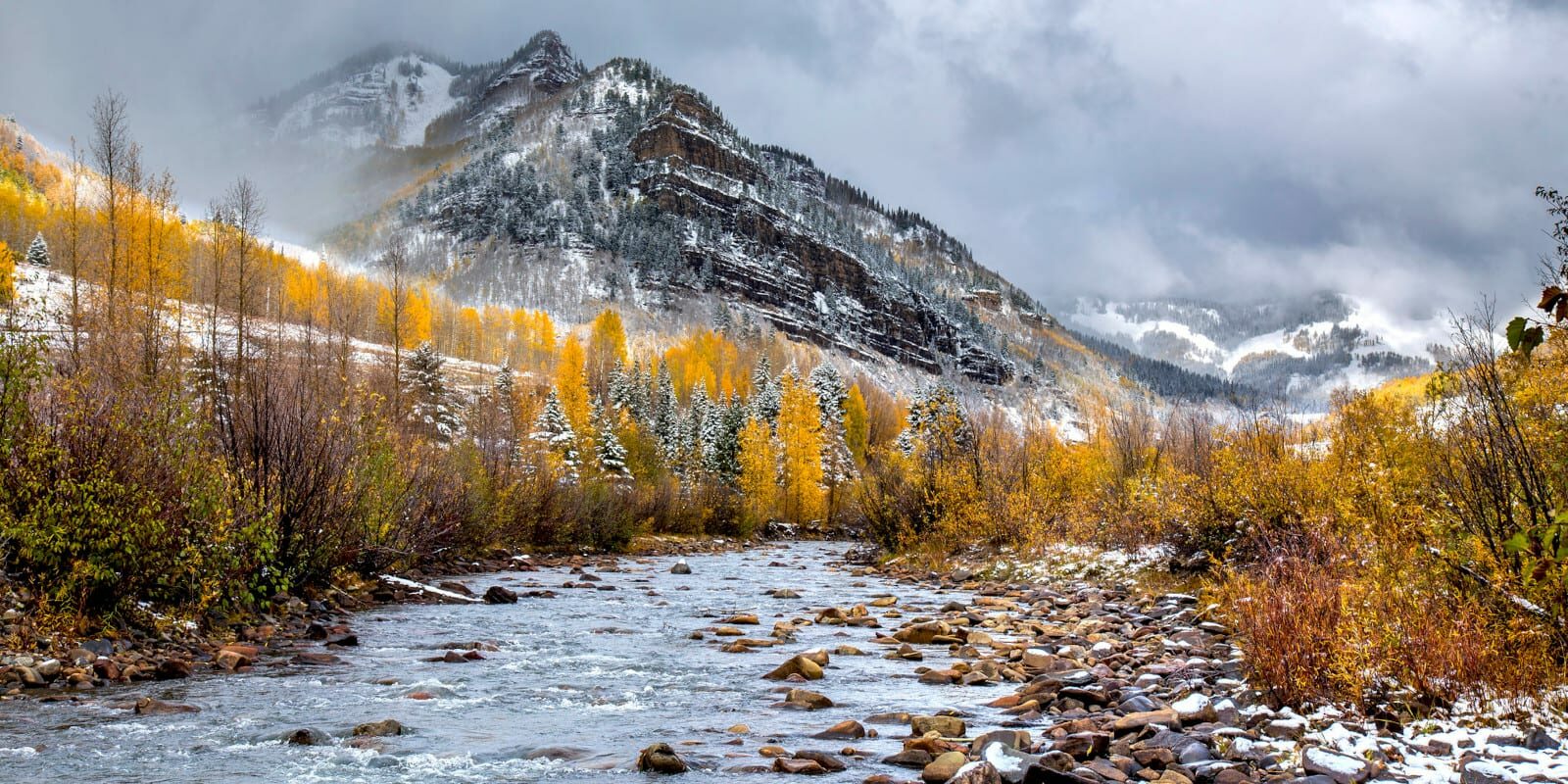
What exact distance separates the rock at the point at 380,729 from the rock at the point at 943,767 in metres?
A: 5.31

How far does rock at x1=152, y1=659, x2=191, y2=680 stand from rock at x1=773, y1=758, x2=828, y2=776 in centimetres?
793

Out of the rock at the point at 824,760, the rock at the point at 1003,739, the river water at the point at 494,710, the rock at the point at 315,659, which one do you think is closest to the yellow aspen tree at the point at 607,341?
the river water at the point at 494,710

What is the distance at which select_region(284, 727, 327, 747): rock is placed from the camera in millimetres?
8203

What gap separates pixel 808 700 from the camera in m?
10.5

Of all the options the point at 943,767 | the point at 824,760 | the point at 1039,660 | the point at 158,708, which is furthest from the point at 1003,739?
the point at 158,708

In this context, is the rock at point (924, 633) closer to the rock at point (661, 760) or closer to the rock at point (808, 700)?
the rock at point (808, 700)

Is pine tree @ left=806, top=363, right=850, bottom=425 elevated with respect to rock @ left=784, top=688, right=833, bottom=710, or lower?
elevated

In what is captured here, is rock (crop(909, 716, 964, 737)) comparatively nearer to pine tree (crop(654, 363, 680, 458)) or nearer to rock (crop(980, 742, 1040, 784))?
rock (crop(980, 742, 1040, 784))

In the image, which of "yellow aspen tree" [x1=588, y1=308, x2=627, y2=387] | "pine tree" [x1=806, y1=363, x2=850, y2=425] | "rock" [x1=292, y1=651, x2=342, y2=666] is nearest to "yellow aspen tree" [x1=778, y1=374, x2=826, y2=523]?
"pine tree" [x1=806, y1=363, x2=850, y2=425]

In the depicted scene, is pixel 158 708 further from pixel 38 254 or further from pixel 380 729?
pixel 38 254

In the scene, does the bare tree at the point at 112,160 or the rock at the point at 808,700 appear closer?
the rock at the point at 808,700

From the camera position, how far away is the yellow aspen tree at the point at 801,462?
6419cm

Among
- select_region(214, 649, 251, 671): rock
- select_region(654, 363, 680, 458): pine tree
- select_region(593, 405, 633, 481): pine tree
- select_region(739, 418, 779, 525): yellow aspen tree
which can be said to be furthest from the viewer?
select_region(654, 363, 680, 458): pine tree

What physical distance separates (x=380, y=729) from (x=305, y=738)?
0.69 meters
